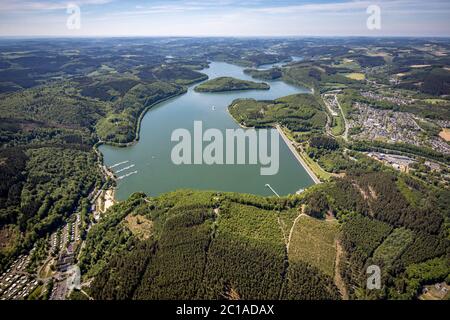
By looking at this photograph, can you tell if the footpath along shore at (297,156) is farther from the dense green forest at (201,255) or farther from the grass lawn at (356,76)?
the grass lawn at (356,76)

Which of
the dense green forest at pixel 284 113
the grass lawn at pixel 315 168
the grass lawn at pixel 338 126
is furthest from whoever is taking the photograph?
the dense green forest at pixel 284 113

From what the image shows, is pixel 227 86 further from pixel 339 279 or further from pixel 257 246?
pixel 339 279

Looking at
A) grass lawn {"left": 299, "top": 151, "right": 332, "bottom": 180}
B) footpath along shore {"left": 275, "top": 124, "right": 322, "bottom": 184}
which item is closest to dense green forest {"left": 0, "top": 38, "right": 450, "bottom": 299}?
grass lawn {"left": 299, "top": 151, "right": 332, "bottom": 180}

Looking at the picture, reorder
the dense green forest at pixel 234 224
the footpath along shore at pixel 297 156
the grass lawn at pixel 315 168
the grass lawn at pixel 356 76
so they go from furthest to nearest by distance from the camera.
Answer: the grass lawn at pixel 356 76
the grass lawn at pixel 315 168
the footpath along shore at pixel 297 156
the dense green forest at pixel 234 224

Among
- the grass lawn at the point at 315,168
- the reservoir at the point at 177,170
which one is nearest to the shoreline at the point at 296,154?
the grass lawn at the point at 315,168

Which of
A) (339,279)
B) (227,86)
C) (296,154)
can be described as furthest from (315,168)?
(227,86)

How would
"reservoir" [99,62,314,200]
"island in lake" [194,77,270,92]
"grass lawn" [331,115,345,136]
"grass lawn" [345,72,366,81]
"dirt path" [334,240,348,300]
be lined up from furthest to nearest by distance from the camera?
"grass lawn" [345,72,366,81], "island in lake" [194,77,270,92], "grass lawn" [331,115,345,136], "reservoir" [99,62,314,200], "dirt path" [334,240,348,300]

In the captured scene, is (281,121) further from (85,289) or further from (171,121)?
(85,289)

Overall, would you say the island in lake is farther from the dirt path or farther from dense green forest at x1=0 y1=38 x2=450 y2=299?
the dirt path

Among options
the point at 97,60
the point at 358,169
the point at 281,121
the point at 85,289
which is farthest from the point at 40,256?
the point at 97,60
